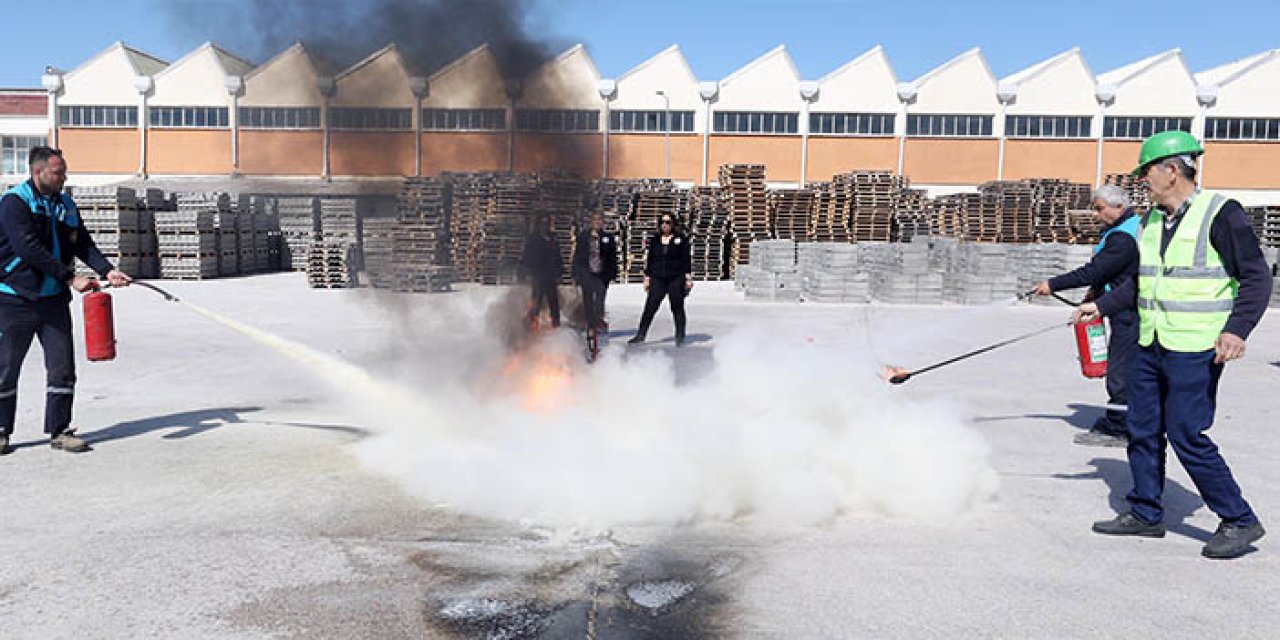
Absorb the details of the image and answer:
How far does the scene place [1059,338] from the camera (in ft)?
44.4

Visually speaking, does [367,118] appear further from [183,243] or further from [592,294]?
[183,243]

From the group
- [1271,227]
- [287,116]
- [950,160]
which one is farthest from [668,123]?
[287,116]

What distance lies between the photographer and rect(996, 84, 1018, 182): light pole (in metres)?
43.0

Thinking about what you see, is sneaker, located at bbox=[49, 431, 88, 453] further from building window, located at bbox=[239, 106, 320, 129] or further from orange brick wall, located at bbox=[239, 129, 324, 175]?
building window, located at bbox=[239, 106, 320, 129]

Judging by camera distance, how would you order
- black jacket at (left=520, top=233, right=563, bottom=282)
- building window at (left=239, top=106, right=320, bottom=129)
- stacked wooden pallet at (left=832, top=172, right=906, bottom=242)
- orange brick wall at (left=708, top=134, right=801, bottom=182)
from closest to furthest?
1. building window at (left=239, top=106, right=320, bottom=129)
2. black jacket at (left=520, top=233, right=563, bottom=282)
3. stacked wooden pallet at (left=832, top=172, right=906, bottom=242)
4. orange brick wall at (left=708, top=134, right=801, bottom=182)

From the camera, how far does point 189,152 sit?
18.7m

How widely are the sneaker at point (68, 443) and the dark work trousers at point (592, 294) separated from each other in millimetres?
5278

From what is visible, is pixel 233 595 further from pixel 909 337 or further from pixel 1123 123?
pixel 1123 123

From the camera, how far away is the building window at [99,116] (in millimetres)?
35719

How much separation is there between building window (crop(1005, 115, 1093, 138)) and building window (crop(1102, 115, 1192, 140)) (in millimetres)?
913

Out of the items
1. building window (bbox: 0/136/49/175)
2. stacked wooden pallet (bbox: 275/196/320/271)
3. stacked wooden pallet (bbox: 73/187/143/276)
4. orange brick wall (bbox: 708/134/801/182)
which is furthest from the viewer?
building window (bbox: 0/136/49/175)

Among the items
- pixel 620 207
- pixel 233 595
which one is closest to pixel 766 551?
pixel 233 595

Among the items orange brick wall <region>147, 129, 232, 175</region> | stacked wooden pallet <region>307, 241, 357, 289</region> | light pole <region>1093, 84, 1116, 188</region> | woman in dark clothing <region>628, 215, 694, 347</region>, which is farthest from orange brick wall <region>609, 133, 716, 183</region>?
woman in dark clothing <region>628, 215, 694, 347</region>

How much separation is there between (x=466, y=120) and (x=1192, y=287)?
16.3 ft
